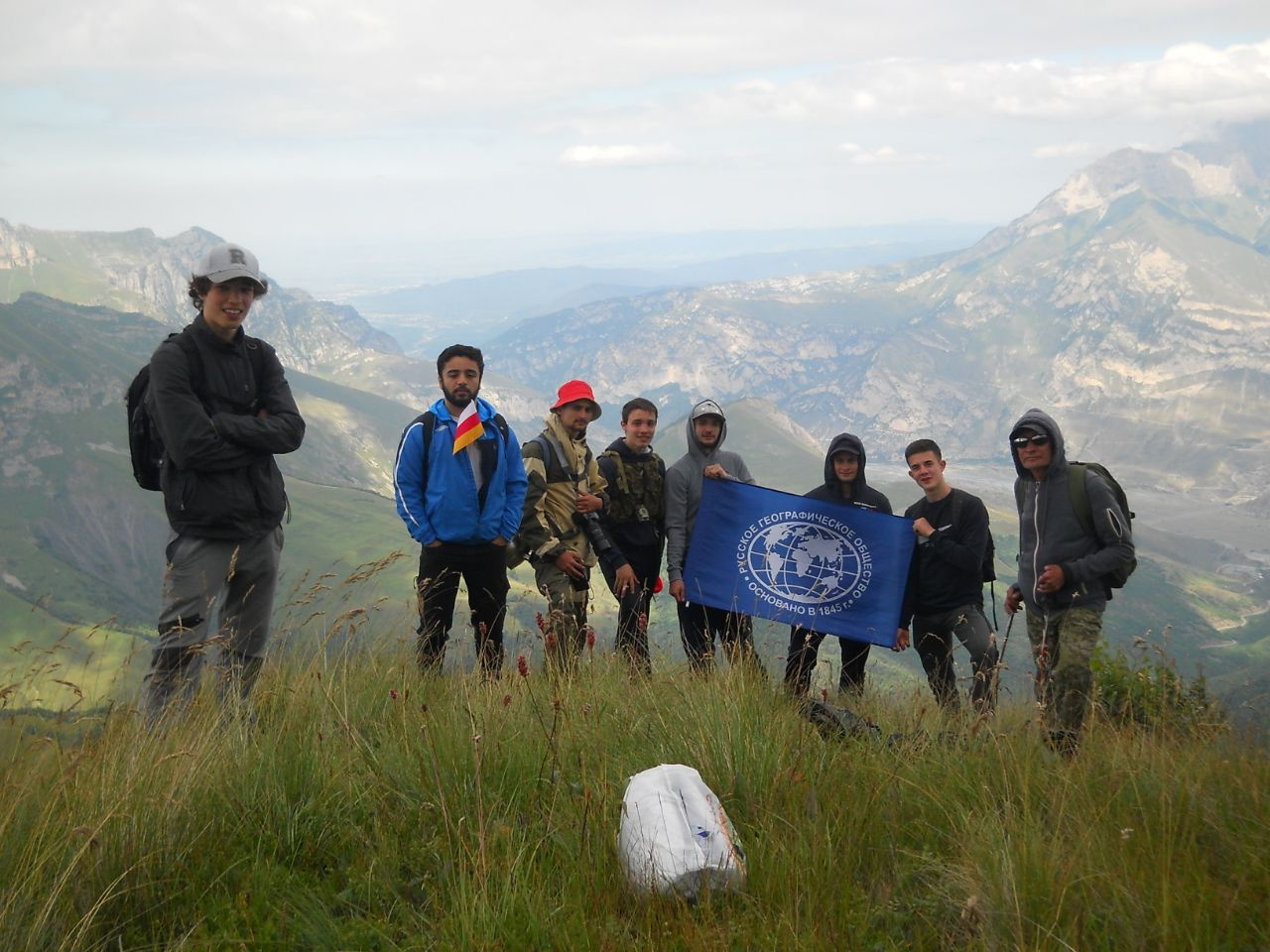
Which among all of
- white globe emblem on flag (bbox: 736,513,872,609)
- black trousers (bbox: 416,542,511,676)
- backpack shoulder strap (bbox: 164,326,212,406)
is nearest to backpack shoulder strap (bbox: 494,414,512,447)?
black trousers (bbox: 416,542,511,676)

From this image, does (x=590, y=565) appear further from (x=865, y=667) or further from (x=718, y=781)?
(x=718, y=781)

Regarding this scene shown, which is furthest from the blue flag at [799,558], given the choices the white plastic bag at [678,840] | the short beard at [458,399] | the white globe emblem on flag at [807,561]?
the white plastic bag at [678,840]

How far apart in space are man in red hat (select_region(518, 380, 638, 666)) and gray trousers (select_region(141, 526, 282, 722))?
2290 millimetres

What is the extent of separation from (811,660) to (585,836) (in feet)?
14.1

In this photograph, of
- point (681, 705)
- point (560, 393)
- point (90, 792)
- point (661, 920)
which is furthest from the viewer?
point (560, 393)

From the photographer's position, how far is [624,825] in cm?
371

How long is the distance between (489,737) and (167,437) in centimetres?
294

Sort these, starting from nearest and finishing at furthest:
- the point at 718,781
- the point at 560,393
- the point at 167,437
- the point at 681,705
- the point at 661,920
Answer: the point at 661,920, the point at 718,781, the point at 681,705, the point at 167,437, the point at 560,393

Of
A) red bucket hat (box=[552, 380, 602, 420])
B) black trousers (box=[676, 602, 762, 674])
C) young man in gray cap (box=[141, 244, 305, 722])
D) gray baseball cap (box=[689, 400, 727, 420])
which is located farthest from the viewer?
gray baseball cap (box=[689, 400, 727, 420])

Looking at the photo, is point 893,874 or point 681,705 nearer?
point 893,874

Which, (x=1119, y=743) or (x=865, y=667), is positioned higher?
(x=1119, y=743)

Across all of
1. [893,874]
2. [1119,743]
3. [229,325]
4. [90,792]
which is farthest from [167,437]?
[1119,743]

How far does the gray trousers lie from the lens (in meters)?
5.64

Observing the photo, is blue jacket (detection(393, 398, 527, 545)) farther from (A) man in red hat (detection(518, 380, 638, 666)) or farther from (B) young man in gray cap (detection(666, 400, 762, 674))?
(B) young man in gray cap (detection(666, 400, 762, 674))
